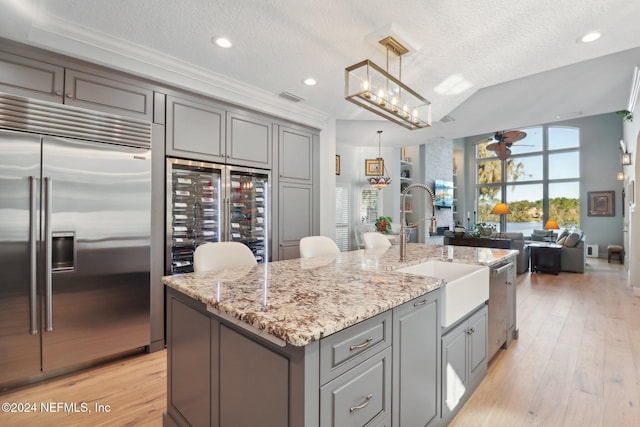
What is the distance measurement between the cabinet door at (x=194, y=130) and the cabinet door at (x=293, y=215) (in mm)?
936

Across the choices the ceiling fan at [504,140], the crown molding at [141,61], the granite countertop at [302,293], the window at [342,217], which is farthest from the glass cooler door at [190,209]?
the ceiling fan at [504,140]

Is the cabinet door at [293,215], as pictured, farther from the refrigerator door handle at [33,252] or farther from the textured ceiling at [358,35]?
the refrigerator door handle at [33,252]

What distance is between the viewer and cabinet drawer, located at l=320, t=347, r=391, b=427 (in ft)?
3.11

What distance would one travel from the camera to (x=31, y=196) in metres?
2.09

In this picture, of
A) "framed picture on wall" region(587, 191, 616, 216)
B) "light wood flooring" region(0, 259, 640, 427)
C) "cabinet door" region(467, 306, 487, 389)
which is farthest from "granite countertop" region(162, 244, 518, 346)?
"framed picture on wall" region(587, 191, 616, 216)

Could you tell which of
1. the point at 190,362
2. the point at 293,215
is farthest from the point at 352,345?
the point at 293,215

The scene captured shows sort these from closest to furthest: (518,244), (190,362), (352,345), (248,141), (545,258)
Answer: (352,345)
(190,362)
(248,141)
(518,244)
(545,258)

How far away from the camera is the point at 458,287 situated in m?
1.68

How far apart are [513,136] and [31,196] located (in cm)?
809

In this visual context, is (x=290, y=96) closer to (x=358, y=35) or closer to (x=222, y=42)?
(x=222, y=42)

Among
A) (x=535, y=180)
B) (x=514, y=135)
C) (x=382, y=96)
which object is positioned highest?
(x=514, y=135)

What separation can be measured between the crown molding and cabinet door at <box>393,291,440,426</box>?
276 centimetres

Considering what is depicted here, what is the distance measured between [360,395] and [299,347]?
0.36 metres

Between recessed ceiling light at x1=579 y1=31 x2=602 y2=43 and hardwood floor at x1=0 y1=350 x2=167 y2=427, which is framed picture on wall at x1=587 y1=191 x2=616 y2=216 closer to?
recessed ceiling light at x1=579 y1=31 x2=602 y2=43
